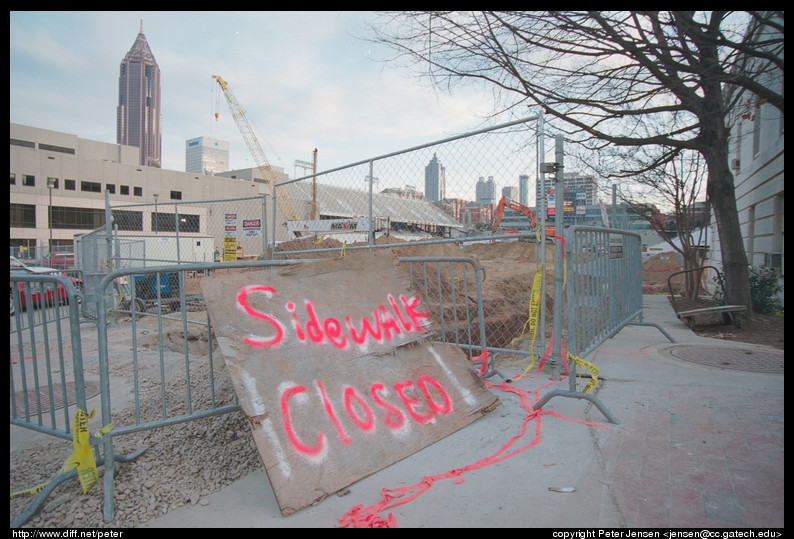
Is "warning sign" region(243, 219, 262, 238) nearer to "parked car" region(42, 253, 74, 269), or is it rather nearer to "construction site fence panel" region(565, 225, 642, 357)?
"construction site fence panel" region(565, 225, 642, 357)

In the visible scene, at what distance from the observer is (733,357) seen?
544 centimetres

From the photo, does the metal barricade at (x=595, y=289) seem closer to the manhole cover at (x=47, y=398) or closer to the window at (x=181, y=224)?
the manhole cover at (x=47, y=398)

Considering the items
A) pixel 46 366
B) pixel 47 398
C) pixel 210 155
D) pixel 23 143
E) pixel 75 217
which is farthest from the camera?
pixel 210 155

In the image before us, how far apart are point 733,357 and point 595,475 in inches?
157

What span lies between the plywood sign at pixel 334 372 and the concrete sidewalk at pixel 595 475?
15 cm

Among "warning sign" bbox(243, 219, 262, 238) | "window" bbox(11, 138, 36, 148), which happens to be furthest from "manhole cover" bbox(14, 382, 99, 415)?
"window" bbox(11, 138, 36, 148)

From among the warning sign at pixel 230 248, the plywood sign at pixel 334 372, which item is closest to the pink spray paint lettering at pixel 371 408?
the plywood sign at pixel 334 372

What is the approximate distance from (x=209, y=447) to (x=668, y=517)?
3.08 meters

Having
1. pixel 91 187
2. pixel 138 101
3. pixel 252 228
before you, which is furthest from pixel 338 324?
pixel 138 101

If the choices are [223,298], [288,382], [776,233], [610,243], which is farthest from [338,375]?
[776,233]

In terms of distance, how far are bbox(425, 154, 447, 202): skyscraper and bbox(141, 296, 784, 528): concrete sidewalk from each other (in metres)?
2.65

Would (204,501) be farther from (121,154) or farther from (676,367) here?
(121,154)

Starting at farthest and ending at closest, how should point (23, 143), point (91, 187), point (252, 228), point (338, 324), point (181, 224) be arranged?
point (23, 143), point (91, 187), point (181, 224), point (252, 228), point (338, 324)

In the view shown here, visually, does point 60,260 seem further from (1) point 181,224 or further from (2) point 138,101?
(2) point 138,101
